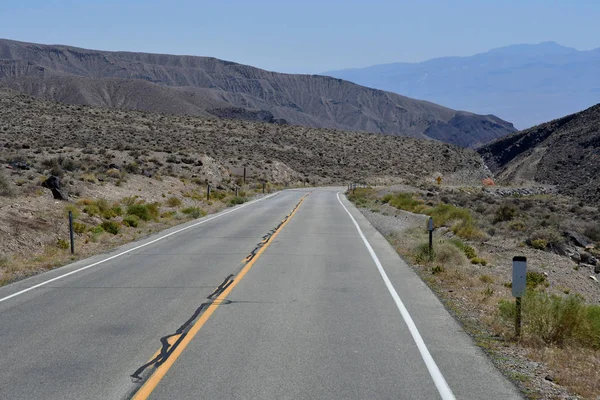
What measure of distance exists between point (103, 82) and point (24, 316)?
6719 inches

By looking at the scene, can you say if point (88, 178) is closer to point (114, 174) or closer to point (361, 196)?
point (114, 174)

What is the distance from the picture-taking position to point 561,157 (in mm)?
93125

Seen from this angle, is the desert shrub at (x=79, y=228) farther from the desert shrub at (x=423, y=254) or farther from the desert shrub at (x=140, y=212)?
the desert shrub at (x=423, y=254)

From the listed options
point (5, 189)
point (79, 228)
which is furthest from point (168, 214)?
point (79, 228)

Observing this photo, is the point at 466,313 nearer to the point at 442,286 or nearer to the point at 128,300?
the point at 442,286

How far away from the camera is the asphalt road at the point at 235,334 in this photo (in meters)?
6.18

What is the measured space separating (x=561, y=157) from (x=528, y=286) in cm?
8688

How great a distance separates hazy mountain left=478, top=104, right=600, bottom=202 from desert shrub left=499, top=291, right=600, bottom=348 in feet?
185

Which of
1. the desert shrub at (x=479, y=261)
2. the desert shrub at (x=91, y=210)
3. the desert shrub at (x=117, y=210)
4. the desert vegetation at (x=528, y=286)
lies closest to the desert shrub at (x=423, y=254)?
the desert vegetation at (x=528, y=286)

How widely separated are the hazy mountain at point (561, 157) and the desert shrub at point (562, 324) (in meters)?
56.5

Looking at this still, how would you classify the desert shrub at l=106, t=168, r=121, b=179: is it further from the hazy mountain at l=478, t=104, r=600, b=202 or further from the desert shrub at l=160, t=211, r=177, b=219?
the hazy mountain at l=478, t=104, r=600, b=202

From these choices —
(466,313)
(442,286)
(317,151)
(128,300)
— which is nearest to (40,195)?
(128,300)

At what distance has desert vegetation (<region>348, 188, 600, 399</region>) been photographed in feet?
23.3

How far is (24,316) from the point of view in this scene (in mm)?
9211
